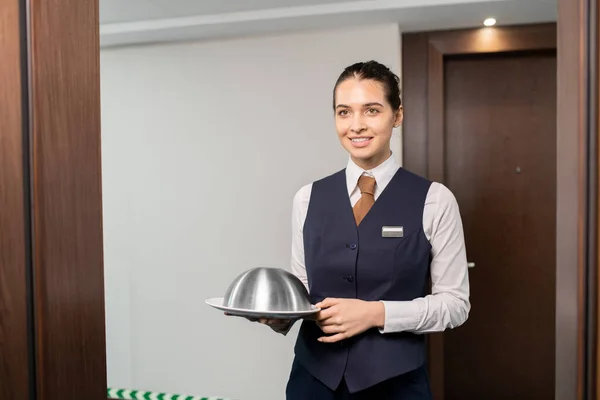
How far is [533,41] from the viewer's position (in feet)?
7.38

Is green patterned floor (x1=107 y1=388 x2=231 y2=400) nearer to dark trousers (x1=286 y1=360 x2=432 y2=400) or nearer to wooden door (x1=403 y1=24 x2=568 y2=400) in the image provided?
wooden door (x1=403 y1=24 x2=568 y2=400)

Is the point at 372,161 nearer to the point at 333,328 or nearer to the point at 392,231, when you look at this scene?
the point at 392,231

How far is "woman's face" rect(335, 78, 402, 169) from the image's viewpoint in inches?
47.7

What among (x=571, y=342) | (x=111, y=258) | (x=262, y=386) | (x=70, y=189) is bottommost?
(x=262, y=386)

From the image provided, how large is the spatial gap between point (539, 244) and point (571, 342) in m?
1.92

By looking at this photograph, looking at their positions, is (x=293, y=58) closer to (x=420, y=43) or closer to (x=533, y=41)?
(x=420, y=43)

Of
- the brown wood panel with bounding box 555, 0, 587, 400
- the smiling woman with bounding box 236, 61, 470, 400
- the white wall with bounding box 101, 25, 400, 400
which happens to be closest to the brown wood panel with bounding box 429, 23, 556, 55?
the white wall with bounding box 101, 25, 400, 400

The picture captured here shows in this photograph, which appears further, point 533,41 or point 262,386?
point 262,386

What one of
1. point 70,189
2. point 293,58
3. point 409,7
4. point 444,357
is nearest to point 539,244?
point 444,357

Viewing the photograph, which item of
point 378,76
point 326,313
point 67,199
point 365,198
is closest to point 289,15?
point 378,76

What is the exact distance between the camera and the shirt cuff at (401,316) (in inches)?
45.2

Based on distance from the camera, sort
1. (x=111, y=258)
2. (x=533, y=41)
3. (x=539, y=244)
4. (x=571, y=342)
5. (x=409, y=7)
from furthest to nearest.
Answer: (x=111, y=258) → (x=539, y=244) → (x=533, y=41) → (x=409, y=7) → (x=571, y=342)

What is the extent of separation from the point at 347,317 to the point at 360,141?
39cm

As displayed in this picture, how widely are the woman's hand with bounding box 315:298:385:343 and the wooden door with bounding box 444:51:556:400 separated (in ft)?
4.61
